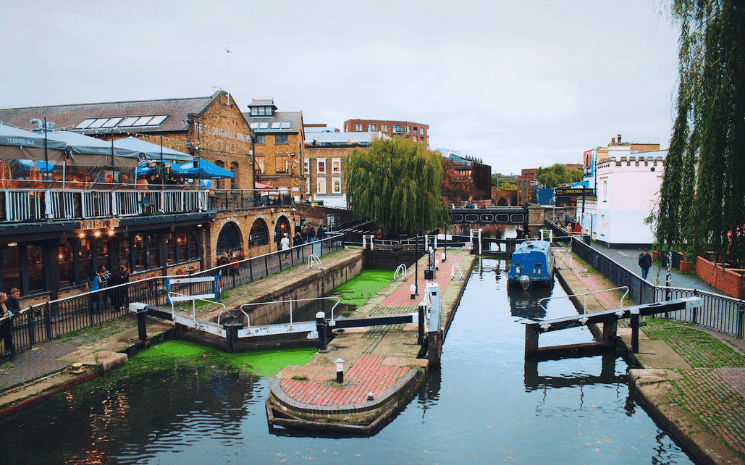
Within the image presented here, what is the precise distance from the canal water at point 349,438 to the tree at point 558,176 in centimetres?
11947

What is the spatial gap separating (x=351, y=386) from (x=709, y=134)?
7770mm

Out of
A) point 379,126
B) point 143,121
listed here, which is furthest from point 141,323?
point 379,126

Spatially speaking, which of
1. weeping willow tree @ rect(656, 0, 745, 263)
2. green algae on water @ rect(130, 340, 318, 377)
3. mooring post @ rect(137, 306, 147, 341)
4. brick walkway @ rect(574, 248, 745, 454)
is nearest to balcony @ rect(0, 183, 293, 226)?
mooring post @ rect(137, 306, 147, 341)

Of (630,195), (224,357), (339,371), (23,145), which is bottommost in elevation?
(224,357)

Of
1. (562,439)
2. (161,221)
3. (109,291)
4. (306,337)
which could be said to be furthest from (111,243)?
(562,439)

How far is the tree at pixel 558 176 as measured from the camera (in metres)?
126

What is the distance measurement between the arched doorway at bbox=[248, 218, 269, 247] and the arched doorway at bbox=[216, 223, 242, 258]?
54.1 inches

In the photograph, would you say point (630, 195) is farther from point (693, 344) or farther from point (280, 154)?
point (280, 154)

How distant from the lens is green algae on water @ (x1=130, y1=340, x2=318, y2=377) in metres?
12.7

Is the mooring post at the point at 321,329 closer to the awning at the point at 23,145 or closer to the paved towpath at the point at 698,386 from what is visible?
the paved towpath at the point at 698,386

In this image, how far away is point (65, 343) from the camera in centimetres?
1249

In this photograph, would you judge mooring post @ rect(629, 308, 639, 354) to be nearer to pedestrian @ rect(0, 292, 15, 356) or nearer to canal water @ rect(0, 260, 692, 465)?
canal water @ rect(0, 260, 692, 465)

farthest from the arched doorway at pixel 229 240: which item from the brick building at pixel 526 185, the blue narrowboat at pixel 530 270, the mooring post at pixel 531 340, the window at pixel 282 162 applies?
the brick building at pixel 526 185

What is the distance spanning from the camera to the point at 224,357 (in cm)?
1350
